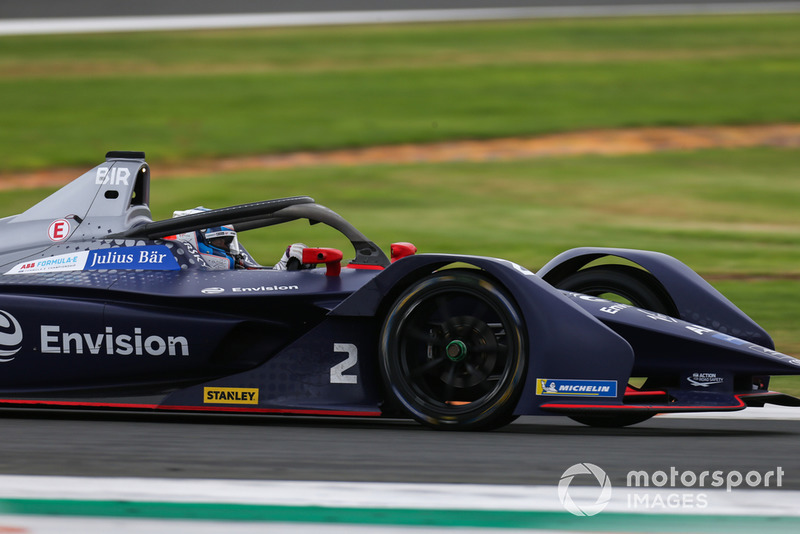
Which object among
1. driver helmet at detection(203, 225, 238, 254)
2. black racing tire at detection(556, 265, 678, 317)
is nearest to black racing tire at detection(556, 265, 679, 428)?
black racing tire at detection(556, 265, 678, 317)

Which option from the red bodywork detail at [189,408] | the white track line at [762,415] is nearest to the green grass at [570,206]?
the white track line at [762,415]

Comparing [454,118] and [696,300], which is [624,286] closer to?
[696,300]

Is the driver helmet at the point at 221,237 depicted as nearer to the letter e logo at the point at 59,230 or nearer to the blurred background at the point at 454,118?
the letter e logo at the point at 59,230

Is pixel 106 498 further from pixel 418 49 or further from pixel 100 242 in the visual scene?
pixel 418 49

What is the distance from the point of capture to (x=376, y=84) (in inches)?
1005

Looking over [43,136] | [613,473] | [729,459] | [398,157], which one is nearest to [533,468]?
[613,473]

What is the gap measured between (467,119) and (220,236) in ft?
56.8

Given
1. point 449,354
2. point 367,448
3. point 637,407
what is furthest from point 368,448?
point 637,407

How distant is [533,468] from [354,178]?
1464 centimetres

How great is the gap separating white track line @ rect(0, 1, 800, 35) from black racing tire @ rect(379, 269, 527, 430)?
26708 mm

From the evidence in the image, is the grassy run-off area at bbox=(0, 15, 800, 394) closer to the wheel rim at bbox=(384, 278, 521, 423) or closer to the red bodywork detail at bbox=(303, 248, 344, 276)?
the wheel rim at bbox=(384, 278, 521, 423)

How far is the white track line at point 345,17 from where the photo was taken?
100 ft

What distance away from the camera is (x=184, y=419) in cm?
568

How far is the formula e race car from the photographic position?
491 cm
